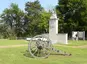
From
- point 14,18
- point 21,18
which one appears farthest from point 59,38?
point 14,18

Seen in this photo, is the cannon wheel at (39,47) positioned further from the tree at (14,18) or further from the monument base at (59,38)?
the tree at (14,18)

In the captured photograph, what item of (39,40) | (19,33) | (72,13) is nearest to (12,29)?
(19,33)

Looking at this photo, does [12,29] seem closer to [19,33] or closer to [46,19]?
[19,33]

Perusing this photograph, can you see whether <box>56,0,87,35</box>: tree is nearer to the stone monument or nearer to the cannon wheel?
the stone monument

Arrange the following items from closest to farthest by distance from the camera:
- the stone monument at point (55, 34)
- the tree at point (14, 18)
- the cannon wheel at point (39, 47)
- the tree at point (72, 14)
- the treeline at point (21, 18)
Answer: the cannon wheel at point (39, 47) < the stone monument at point (55, 34) < the tree at point (72, 14) < the treeline at point (21, 18) < the tree at point (14, 18)

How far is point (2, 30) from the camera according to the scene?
205ft

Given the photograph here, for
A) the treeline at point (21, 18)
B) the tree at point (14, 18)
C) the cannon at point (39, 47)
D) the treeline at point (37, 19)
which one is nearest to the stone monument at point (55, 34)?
the cannon at point (39, 47)

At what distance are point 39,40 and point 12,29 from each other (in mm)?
46940

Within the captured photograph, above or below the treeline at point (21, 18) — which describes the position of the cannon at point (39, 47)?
below

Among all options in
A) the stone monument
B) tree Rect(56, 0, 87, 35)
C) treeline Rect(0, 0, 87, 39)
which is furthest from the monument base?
tree Rect(56, 0, 87, 35)

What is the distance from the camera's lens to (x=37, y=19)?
Answer: 205ft

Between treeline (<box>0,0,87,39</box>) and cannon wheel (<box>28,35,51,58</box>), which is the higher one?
treeline (<box>0,0,87,39</box>)

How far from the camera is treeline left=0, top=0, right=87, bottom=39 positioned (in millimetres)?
52041

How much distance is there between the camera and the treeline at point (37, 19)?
5204 centimetres
